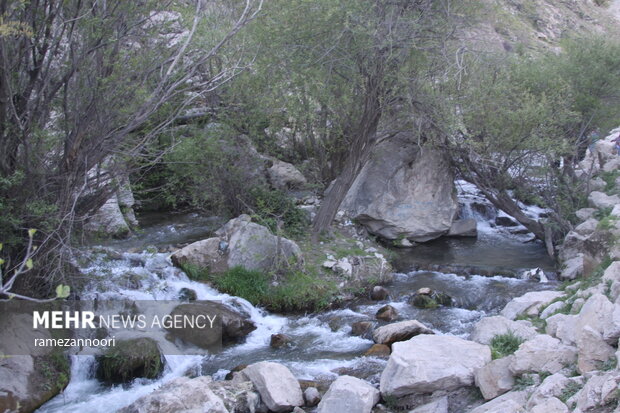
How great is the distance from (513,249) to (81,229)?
9.68 m

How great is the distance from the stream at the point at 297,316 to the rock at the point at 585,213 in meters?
1.15

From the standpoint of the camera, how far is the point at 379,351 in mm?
8430

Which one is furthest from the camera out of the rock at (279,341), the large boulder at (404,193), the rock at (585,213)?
the large boulder at (404,193)

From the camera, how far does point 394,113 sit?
1284 centimetres

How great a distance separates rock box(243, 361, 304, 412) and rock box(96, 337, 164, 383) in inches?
51.4

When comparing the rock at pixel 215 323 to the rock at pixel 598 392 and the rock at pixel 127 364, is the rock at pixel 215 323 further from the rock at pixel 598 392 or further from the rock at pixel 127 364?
the rock at pixel 598 392

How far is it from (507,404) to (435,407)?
102 centimetres

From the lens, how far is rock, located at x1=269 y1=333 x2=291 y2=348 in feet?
29.1

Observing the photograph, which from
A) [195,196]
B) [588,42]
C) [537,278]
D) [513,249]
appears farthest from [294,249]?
[588,42]

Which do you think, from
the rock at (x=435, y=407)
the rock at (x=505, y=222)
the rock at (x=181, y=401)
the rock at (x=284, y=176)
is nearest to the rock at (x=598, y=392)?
the rock at (x=435, y=407)

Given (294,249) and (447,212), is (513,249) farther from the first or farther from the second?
(294,249)

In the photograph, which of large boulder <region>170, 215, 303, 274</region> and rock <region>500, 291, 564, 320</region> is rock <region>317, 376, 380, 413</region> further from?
large boulder <region>170, 215, 303, 274</region>

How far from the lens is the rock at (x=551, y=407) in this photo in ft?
16.3

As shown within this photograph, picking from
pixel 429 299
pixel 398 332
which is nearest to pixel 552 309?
pixel 398 332
